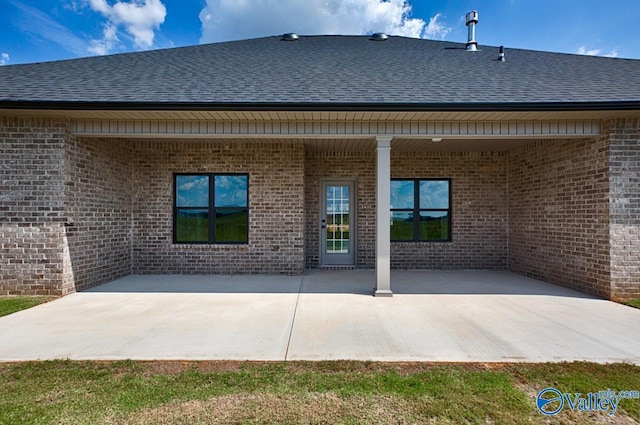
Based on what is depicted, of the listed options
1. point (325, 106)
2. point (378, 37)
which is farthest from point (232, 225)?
point (378, 37)

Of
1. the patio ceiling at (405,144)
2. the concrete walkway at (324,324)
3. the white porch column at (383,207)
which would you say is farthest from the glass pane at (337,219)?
the white porch column at (383,207)

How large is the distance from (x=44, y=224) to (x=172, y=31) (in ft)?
34.6

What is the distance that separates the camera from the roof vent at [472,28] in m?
9.46

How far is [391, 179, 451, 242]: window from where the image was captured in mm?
8938

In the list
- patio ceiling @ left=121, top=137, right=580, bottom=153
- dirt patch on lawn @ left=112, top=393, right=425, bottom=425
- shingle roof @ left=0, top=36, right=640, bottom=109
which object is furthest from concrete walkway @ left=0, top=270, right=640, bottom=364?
shingle roof @ left=0, top=36, right=640, bottom=109

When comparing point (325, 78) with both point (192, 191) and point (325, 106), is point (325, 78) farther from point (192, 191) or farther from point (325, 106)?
point (192, 191)

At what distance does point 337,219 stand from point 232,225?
275cm

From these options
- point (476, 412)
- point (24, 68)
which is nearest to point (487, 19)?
point (476, 412)

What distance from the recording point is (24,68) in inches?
292

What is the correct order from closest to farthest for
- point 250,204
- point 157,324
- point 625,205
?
point 157,324
point 625,205
point 250,204

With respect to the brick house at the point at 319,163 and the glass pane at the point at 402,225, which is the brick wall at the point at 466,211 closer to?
the brick house at the point at 319,163

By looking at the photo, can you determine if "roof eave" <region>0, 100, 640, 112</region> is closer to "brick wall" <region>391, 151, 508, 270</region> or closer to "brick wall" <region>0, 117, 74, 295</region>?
"brick wall" <region>0, 117, 74, 295</region>

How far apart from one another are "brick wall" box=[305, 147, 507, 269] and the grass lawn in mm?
5592

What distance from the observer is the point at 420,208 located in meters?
8.97
